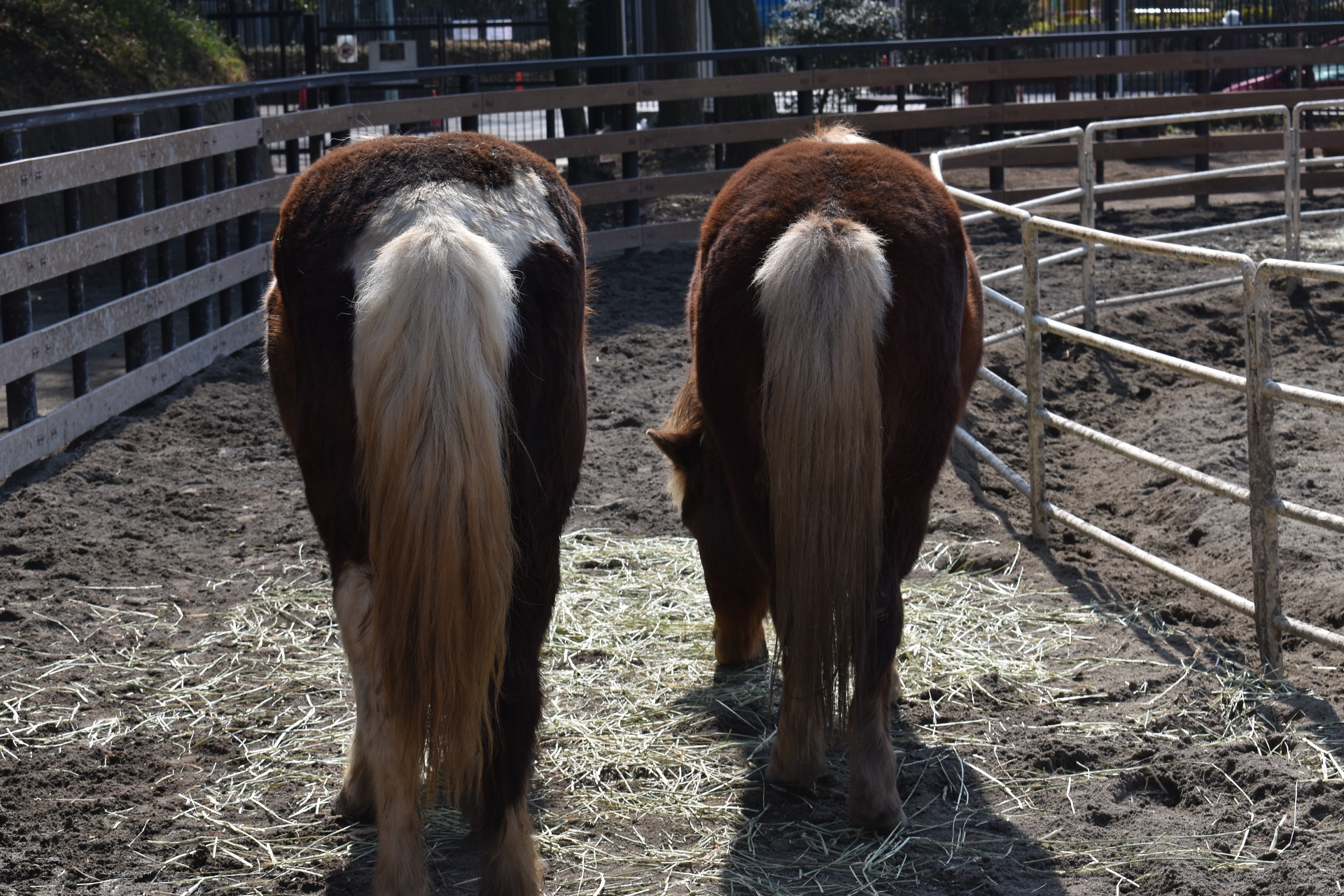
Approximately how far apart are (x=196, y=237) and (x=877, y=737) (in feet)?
18.5

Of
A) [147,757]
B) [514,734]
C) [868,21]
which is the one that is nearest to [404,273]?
[514,734]

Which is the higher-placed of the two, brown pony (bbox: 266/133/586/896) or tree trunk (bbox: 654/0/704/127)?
tree trunk (bbox: 654/0/704/127)

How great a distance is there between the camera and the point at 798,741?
3.07 meters

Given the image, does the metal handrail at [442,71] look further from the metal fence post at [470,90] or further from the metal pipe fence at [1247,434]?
the metal pipe fence at [1247,434]

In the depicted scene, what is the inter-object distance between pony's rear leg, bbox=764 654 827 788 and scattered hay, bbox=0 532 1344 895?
0.22 ft

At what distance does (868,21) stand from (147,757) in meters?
16.7

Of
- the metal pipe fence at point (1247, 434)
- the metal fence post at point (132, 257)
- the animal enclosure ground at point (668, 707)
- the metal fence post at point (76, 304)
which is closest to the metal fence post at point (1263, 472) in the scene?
the metal pipe fence at point (1247, 434)

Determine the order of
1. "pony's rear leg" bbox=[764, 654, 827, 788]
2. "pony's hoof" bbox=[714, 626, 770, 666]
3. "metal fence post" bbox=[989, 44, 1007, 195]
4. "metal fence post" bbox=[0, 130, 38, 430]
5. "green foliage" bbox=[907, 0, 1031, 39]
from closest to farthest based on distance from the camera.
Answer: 1. "pony's rear leg" bbox=[764, 654, 827, 788]
2. "pony's hoof" bbox=[714, 626, 770, 666]
3. "metal fence post" bbox=[0, 130, 38, 430]
4. "metal fence post" bbox=[989, 44, 1007, 195]
5. "green foliage" bbox=[907, 0, 1031, 39]

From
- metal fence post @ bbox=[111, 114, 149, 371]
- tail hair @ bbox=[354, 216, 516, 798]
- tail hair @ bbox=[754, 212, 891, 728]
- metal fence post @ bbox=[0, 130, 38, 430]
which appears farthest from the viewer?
metal fence post @ bbox=[111, 114, 149, 371]

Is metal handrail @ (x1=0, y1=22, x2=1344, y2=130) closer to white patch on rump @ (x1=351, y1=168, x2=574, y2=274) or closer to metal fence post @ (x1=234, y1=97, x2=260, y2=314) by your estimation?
metal fence post @ (x1=234, y1=97, x2=260, y2=314)

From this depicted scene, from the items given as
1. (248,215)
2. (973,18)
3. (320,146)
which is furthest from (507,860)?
(973,18)

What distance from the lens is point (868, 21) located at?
58.4ft

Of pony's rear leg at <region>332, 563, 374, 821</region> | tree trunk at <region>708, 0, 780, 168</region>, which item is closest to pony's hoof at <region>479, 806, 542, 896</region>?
pony's rear leg at <region>332, 563, 374, 821</region>

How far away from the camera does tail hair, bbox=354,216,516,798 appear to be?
7.41ft
